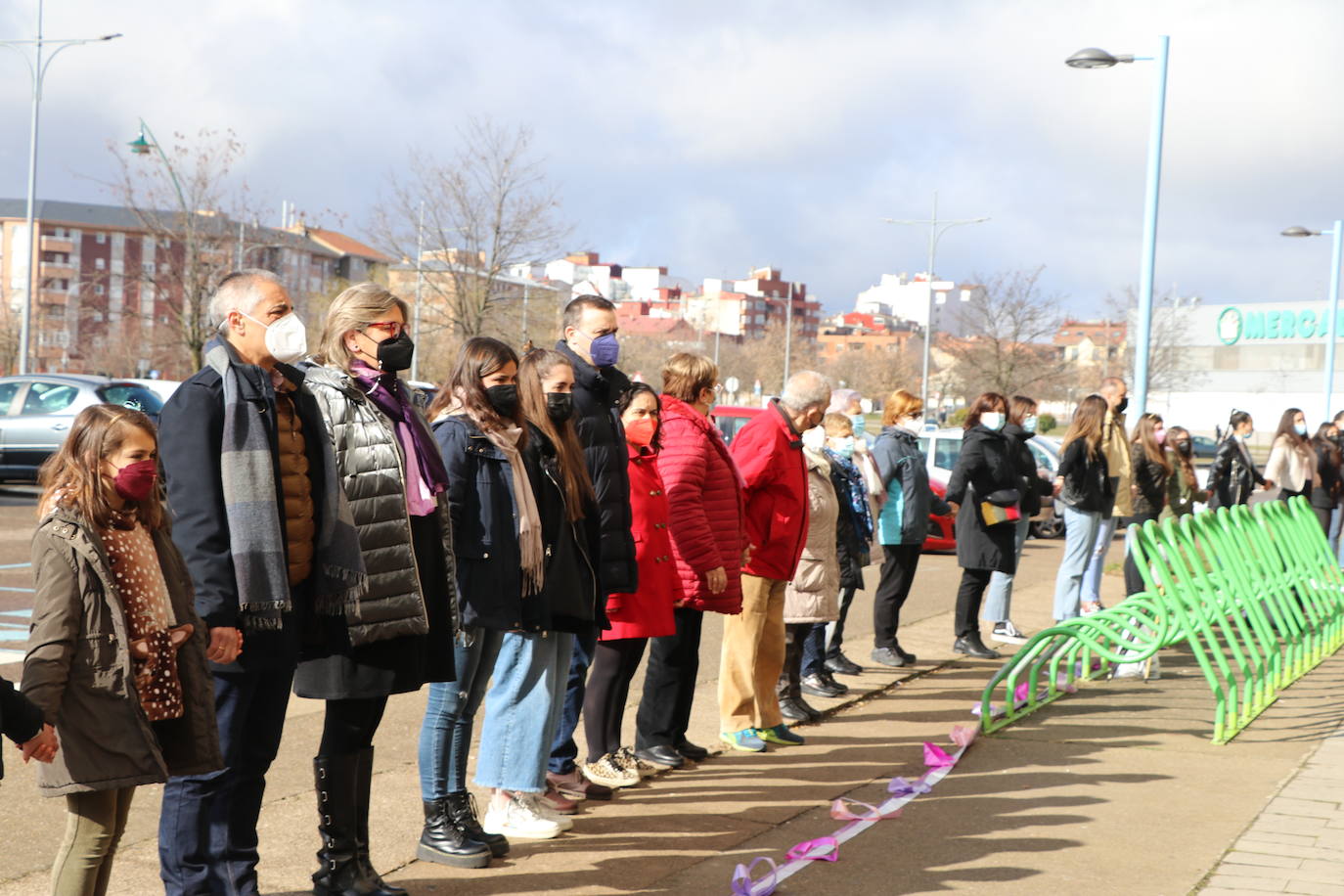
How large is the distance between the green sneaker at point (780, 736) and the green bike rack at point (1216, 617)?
1.11 metres

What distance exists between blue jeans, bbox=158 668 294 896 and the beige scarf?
1.14 meters

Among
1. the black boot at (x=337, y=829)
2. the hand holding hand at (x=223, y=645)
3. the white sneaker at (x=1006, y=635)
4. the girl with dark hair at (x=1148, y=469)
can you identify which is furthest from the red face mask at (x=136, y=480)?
the girl with dark hair at (x=1148, y=469)

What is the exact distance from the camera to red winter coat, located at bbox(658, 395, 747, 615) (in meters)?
6.75

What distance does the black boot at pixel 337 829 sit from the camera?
4707mm

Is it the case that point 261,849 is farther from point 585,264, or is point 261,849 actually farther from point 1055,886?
point 585,264

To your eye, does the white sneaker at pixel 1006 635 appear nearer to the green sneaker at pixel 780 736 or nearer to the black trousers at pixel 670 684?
the green sneaker at pixel 780 736

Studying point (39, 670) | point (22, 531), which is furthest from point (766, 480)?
point (22, 531)

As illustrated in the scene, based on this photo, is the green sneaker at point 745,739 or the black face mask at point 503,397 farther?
the green sneaker at point 745,739

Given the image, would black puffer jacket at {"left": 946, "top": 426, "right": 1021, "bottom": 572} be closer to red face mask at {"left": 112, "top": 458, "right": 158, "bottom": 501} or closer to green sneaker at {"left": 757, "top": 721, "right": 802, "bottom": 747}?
green sneaker at {"left": 757, "top": 721, "right": 802, "bottom": 747}

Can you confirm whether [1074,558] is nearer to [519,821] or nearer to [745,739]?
[745,739]

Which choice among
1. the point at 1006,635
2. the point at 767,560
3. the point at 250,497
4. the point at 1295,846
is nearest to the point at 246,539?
the point at 250,497

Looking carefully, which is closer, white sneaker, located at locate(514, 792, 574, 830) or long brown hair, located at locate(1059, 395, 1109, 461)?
white sneaker, located at locate(514, 792, 574, 830)

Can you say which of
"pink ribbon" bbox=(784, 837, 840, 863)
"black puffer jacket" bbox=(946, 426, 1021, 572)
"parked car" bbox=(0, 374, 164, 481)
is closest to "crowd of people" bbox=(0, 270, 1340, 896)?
"pink ribbon" bbox=(784, 837, 840, 863)

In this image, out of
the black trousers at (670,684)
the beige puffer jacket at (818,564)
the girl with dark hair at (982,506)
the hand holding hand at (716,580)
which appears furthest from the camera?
the girl with dark hair at (982,506)
